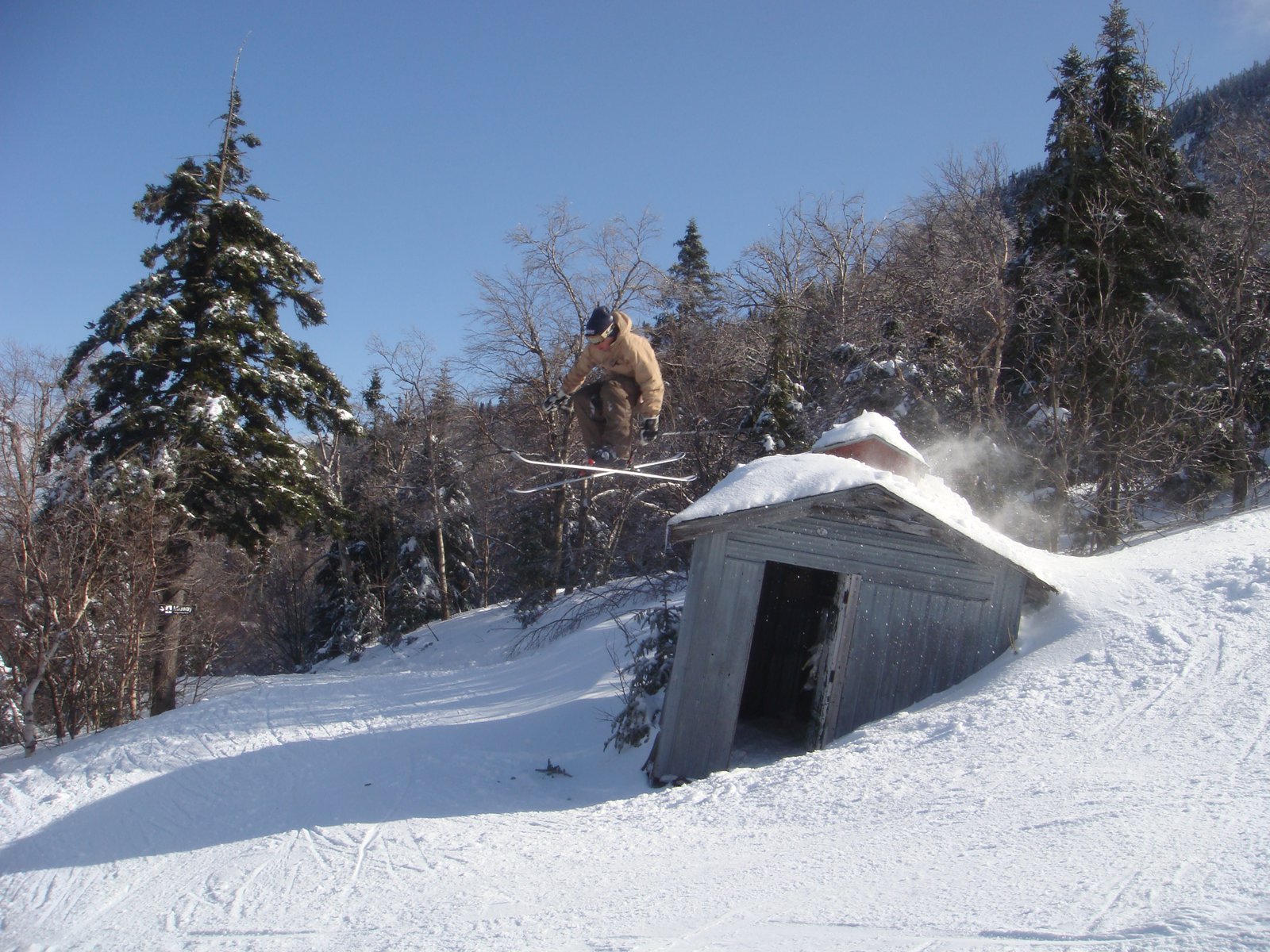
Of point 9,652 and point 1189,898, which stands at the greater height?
point 1189,898

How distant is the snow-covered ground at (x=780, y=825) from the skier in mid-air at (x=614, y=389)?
→ 12.8ft

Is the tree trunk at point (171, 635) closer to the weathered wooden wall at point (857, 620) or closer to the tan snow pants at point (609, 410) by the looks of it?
the tan snow pants at point (609, 410)

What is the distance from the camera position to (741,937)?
4484 mm

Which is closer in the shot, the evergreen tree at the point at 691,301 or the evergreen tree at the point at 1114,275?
the evergreen tree at the point at 1114,275

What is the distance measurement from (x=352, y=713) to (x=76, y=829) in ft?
17.2

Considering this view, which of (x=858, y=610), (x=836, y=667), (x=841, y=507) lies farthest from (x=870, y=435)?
(x=836, y=667)

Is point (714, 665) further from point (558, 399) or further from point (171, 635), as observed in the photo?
point (171, 635)

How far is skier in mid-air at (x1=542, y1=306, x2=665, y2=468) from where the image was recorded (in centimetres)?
848

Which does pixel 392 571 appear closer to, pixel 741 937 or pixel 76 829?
pixel 76 829

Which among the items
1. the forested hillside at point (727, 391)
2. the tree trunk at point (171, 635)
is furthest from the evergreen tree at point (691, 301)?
the tree trunk at point (171, 635)

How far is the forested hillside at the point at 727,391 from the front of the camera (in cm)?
1548

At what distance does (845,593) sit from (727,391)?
1470 cm

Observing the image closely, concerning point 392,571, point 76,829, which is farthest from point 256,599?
point 76,829

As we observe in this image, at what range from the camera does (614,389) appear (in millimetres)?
9086
